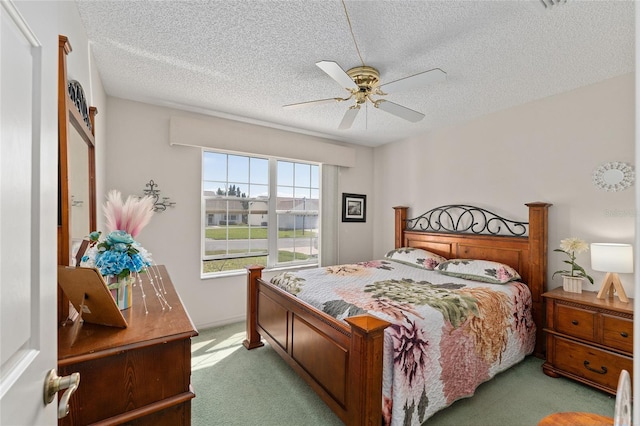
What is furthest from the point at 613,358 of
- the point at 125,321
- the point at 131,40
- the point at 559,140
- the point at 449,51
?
the point at 131,40

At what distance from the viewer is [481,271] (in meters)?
2.97

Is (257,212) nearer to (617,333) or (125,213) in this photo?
(125,213)

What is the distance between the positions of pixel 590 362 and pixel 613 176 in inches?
61.7

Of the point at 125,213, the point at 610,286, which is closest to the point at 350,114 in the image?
the point at 125,213

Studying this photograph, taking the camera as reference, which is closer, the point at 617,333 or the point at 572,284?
the point at 617,333

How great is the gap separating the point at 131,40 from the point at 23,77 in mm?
1922

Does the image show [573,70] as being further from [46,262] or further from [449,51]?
[46,262]

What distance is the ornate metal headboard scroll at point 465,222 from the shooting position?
3.28 m

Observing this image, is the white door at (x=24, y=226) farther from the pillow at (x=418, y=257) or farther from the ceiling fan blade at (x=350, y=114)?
the pillow at (x=418, y=257)

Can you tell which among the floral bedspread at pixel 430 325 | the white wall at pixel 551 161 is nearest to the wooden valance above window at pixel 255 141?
the white wall at pixel 551 161

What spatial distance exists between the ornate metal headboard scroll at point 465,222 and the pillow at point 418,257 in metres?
0.43

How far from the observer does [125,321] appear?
1.16 metres

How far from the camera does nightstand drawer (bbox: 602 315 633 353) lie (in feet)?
7.11

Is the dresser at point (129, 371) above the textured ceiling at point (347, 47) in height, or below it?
below
